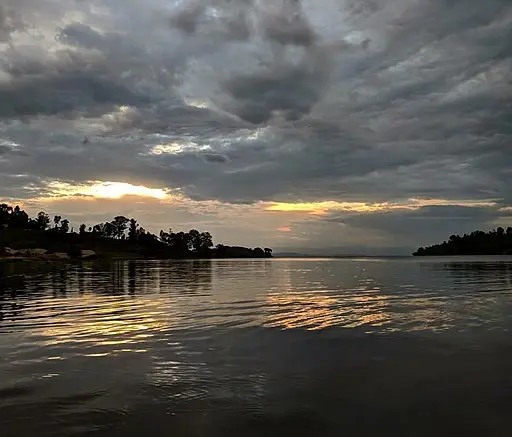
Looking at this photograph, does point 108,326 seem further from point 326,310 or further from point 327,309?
point 327,309

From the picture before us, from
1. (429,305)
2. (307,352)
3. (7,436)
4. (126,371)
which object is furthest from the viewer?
(429,305)

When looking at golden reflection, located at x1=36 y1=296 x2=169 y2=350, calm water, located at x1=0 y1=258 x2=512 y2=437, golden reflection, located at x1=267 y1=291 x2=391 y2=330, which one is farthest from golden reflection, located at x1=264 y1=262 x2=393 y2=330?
golden reflection, located at x1=36 y1=296 x2=169 y2=350

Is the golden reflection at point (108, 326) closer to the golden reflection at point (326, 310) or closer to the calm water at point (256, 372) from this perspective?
the calm water at point (256, 372)

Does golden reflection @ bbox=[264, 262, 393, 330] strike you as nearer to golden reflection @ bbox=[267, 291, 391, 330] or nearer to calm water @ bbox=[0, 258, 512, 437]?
golden reflection @ bbox=[267, 291, 391, 330]

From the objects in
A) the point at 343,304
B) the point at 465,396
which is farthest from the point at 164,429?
the point at 343,304

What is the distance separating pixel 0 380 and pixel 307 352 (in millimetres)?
11067

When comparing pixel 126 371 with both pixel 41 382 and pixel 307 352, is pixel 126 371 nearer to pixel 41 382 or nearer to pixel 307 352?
pixel 41 382

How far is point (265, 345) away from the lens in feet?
68.8

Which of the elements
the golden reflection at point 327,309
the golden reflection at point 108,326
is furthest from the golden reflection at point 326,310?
the golden reflection at point 108,326

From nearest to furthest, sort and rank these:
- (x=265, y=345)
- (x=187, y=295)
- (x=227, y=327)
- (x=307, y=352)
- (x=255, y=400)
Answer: (x=255, y=400)
(x=307, y=352)
(x=265, y=345)
(x=227, y=327)
(x=187, y=295)

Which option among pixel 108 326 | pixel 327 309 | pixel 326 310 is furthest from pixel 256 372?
Result: pixel 327 309

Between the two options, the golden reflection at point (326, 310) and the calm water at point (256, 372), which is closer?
the calm water at point (256, 372)

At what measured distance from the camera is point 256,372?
53.9ft

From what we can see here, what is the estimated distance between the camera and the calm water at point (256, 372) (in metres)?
11.7
